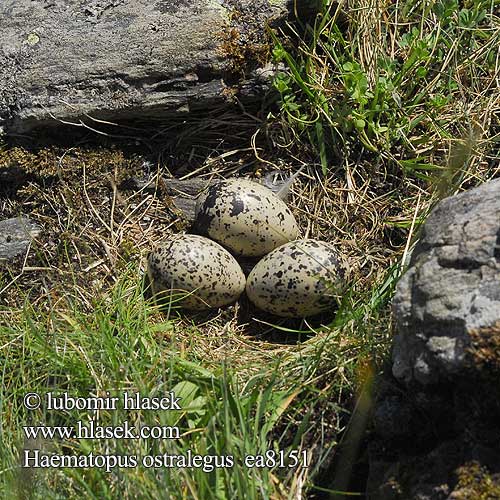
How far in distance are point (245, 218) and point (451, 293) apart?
1.36 meters

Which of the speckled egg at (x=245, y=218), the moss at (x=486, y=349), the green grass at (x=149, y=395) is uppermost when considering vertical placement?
the moss at (x=486, y=349)

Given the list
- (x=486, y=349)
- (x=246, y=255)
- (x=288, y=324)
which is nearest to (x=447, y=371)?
(x=486, y=349)

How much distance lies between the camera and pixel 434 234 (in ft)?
8.77

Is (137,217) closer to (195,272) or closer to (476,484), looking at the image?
(195,272)

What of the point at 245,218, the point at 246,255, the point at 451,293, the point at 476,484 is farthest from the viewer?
the point at 246,255

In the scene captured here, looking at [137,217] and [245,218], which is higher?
[245,218]

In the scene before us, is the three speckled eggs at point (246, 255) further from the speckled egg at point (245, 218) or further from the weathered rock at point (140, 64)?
the weathered rock at point (140, 64)

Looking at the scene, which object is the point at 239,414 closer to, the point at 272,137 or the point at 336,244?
the point at 336,244

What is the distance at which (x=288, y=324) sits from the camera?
3.71 meters

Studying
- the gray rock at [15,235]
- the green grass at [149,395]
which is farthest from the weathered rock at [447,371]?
the gray rock at [15,235]

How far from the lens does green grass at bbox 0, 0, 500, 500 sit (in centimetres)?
273

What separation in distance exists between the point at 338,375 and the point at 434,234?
62 centimetres

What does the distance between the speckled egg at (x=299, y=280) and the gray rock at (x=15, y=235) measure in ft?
3.43

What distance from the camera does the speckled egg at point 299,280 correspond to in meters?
3.49
